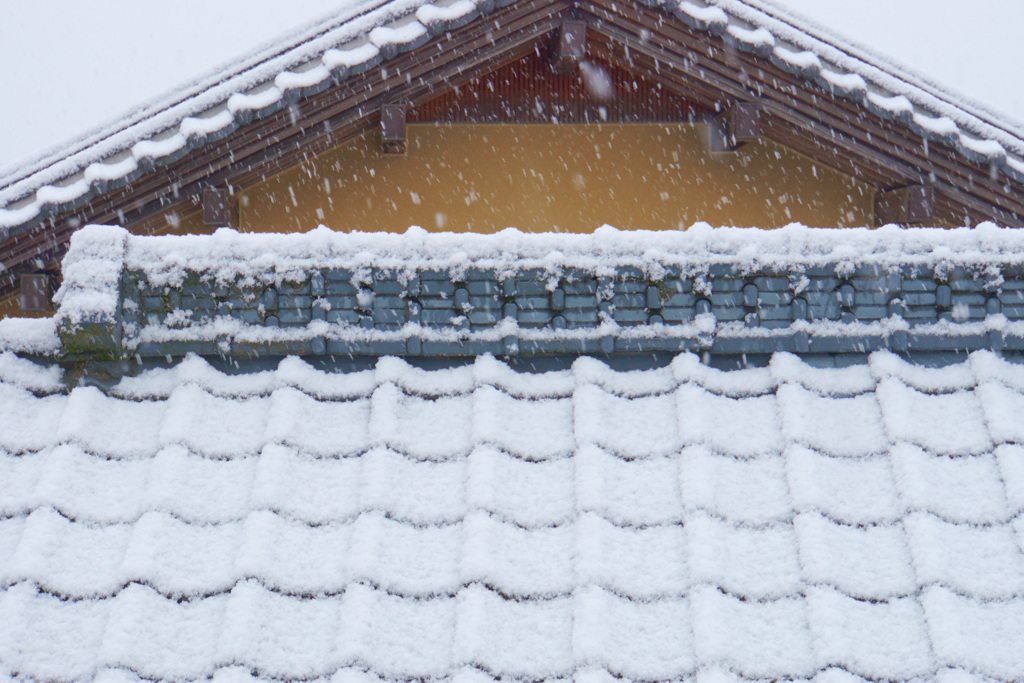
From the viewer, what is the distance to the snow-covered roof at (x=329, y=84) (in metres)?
4.87

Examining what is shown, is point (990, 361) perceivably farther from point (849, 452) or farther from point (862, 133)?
point (862, 133)

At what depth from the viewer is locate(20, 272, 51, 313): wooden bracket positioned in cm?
540

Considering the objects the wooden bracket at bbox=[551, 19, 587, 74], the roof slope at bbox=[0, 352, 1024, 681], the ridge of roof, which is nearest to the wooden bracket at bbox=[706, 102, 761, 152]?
the wooden bracket at bbox=[551, 19, 587, 74]

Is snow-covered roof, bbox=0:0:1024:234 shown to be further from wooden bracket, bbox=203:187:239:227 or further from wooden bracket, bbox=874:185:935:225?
wooden bracket, bbox=203:187:239:227

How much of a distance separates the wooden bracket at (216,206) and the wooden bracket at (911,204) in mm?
4828

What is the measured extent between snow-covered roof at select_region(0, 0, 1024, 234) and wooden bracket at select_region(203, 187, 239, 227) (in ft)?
1.79

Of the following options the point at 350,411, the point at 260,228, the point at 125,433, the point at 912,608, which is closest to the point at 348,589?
the point at 350,411

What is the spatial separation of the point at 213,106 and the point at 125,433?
3.73 m

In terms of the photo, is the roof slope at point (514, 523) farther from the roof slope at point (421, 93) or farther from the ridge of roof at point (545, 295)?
the roof slope at point (421, 93)

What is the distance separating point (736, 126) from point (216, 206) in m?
3.58

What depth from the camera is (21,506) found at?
1618mm

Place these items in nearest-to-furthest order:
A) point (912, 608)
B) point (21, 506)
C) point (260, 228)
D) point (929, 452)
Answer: point (912, 608)
point (21, 506)
point (929, 452)
point (260, 228)

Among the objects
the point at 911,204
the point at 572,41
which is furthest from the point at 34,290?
the point at 911,204

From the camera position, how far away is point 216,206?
551 centimetres
